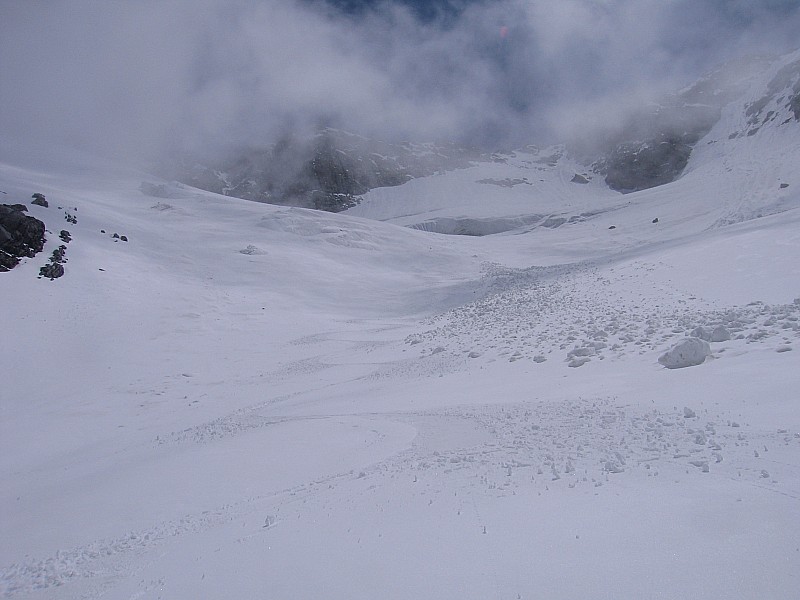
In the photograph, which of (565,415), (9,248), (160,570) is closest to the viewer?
(160,570)

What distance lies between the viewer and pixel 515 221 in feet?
339

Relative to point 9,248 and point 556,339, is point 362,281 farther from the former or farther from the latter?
point 556,339

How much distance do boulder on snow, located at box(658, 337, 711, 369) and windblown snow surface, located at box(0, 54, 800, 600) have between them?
28cm

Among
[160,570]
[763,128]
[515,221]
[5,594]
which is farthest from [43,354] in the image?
[763,128]

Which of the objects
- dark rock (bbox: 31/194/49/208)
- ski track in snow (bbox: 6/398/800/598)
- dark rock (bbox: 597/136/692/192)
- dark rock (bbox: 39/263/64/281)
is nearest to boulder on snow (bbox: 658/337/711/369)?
ski track in snow (bbox: 6/398/800/598)

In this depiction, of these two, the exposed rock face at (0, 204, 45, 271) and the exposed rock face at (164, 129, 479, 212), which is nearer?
the exposed rock face at (0, 204, 45, 271)

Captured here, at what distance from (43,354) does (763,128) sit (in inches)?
5785

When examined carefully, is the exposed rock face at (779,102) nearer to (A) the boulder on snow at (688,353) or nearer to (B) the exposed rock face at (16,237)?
(A) the boulder on snow at (688,353)

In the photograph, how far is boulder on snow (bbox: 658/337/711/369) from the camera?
8.95 meters

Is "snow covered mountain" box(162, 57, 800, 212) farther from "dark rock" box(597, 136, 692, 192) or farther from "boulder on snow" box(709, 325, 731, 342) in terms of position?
"boulder on snow" box(709, 325, 731, 342)

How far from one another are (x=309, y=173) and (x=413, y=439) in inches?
7430

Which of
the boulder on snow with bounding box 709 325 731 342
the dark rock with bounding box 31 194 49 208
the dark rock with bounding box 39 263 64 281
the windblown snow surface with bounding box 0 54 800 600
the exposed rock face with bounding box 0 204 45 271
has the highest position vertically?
the dark rock with bounding box 31 194 49 208

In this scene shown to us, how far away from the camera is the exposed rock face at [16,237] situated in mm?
28550

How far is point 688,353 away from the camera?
898cm
